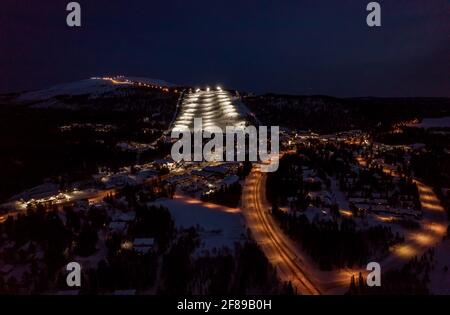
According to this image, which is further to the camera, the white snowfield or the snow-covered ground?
the white snowfield

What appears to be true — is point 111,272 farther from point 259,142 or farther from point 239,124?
point 239,124

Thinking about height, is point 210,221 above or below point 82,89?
below

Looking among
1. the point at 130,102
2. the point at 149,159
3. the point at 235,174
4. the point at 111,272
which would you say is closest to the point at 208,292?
the point at 111,272

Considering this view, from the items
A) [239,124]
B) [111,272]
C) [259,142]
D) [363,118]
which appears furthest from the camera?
[363,118]

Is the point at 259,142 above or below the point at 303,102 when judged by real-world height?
below

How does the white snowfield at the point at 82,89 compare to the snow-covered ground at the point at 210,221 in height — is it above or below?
above

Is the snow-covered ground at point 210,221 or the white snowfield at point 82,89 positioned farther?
the white snowfield at point 82,89

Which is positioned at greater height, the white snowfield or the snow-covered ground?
the white snowfield

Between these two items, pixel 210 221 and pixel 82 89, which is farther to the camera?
pixel 82 89
